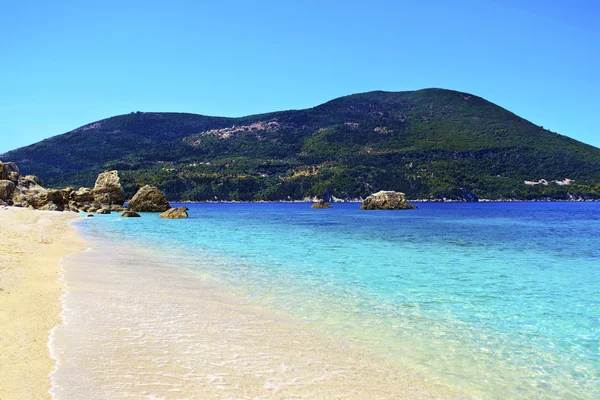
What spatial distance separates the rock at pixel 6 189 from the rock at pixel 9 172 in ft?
10.1

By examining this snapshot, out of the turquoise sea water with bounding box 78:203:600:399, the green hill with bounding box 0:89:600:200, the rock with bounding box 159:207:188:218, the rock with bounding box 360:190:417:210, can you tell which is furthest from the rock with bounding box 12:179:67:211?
the green hill with bounding box 0:89:600:200

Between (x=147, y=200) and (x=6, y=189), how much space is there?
63.8 feet

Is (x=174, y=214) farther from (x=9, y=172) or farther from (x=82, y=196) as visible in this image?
(x=9, y=172)

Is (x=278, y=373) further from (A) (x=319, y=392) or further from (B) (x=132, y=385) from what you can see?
(B) (x=132, y=385)

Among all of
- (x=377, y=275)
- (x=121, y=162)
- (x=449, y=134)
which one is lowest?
(x=377, y=275)

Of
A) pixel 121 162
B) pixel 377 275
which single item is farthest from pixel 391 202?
pixel 121 162

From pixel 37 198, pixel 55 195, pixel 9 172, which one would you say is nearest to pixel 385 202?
pixel 55 195

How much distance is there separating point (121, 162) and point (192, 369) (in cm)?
17844

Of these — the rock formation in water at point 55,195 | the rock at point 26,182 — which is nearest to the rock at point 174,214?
the rock formation in water at point 55,195

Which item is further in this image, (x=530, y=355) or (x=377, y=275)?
(x=377, y=275)

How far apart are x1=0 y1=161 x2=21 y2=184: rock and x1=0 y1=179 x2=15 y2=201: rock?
309 cm

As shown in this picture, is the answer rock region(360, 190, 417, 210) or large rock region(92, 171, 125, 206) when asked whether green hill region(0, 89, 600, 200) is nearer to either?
rock region(360, 190, 417, 210)

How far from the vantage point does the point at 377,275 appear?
1494 centimetres

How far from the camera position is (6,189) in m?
60.3
